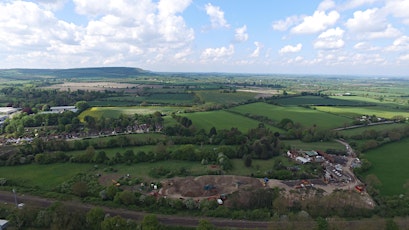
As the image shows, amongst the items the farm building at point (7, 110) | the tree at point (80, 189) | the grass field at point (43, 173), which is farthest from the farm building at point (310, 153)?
the farm building at point (7, 110)

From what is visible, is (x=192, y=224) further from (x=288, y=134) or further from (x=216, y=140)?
(x=288, y=134)

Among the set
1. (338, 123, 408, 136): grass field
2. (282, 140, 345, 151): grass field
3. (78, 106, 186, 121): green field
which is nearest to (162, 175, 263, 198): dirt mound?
(282, 140, 345, 151): grass field

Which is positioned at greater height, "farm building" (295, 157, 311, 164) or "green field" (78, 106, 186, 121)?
"green field" (78, 106, 186, 121)

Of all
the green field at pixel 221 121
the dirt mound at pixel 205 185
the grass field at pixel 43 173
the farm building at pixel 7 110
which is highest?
the green field at pixel 221 121

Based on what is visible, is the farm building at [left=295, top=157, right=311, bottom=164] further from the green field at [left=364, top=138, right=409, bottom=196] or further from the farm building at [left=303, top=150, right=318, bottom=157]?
the green field at [left=364, top=138, right=409, bottom=196]

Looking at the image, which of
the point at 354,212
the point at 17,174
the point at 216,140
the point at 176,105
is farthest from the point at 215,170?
the point at 176,105

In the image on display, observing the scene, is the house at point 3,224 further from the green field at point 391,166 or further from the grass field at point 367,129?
the grass field at point 367,129
